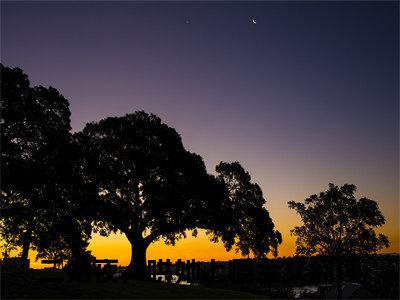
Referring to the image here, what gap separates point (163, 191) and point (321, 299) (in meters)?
22.6

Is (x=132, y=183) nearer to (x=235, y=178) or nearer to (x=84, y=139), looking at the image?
(x=84, y=139)

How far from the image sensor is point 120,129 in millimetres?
41438

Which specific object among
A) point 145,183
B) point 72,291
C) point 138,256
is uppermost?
point 145,183

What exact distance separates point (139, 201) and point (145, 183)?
1.99m

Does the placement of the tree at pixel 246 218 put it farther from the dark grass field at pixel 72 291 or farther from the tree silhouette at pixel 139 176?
the dark grass field at pixel 72 291

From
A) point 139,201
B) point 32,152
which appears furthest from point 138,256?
point 32,152

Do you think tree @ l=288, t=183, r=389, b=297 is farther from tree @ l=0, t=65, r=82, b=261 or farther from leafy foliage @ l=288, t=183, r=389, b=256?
tree @ l=0, t=65, r=82, b=261

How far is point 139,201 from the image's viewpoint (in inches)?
1622

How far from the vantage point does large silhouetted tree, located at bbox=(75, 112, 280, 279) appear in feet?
132

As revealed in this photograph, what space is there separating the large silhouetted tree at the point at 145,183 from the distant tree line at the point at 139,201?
0.31ft

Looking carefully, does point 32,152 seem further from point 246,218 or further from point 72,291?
point 246,218

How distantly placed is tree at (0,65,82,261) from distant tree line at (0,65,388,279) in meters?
0.10

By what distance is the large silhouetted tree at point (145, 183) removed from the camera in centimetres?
4022

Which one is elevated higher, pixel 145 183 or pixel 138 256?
pixel 145 183
